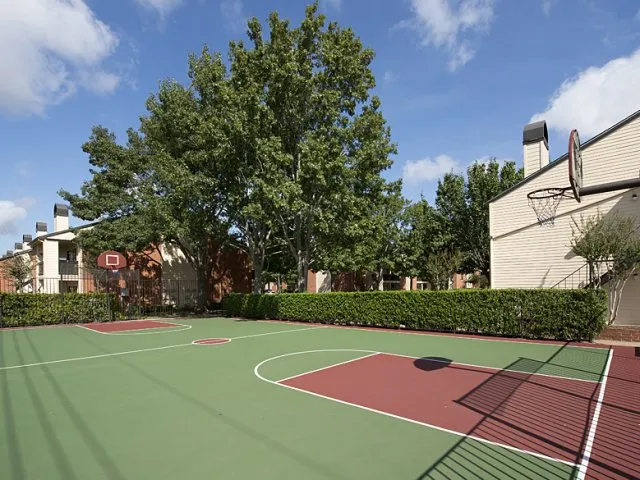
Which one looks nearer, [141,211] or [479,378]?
[479,378]

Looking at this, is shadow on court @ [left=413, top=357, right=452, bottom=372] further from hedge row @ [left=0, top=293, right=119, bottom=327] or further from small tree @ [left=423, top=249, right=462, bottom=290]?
hedge row @ [left=0, top=293, right=119, bottom=327]

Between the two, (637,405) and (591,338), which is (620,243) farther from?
(637,405)

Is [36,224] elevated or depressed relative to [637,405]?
elevated

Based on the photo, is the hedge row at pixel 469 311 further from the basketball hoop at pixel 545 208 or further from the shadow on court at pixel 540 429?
the basketball hoop at pixel 545 208

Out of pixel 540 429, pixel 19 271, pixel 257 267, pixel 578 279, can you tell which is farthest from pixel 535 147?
pixel 19 271

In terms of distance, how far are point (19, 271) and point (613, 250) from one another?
119ft

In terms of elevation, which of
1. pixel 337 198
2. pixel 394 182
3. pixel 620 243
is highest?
pixel 394 182

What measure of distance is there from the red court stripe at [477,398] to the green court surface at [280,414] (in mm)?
A: 34

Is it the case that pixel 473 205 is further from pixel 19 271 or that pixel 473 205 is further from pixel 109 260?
pixel 19 271

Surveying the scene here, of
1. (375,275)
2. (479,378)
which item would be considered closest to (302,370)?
(479,378)

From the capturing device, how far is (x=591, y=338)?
1178cm

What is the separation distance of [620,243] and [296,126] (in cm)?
1421

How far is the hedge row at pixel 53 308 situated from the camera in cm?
1797

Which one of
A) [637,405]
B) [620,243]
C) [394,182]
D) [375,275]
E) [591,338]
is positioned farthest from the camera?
[375,275]
